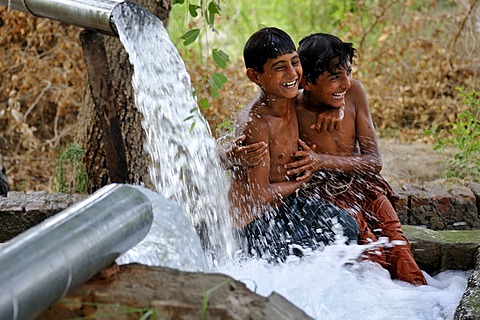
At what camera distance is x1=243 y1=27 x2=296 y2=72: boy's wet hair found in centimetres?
→ 338

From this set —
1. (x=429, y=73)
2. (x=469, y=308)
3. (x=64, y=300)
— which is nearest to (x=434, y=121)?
(x=429, y=73)

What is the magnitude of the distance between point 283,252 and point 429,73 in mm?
5093

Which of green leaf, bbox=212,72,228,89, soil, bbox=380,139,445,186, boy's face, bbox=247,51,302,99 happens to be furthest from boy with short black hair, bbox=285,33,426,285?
soil, bbox=380,139,445,186

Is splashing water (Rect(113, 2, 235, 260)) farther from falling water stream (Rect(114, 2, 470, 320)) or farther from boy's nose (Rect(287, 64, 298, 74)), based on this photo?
boy's nose (Rect(287, 64, 298, 74))

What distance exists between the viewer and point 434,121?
25.6 ft

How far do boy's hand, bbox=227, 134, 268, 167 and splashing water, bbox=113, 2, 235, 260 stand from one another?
362 mm

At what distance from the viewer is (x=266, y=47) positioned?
339 centimetres

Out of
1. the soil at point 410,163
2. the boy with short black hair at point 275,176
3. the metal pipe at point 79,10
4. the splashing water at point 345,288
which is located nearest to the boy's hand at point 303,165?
the boy with short black hair at point 275,176

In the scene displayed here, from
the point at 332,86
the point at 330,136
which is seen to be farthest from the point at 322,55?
the point at 330,136

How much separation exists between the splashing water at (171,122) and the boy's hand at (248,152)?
1.19 ft

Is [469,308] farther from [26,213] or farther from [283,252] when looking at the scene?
[26,213]

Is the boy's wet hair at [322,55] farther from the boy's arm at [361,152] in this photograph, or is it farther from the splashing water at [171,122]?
the splashing water at [171,122]

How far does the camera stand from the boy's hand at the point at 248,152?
3.40 m

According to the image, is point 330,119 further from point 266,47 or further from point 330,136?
point 266,47
